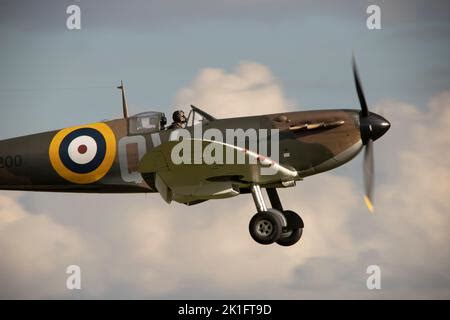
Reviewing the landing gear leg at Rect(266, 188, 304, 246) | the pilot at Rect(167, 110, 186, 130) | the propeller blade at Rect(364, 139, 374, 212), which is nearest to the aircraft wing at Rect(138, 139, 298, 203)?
the landing gear leg at Rect(266, 188, 304, 246)

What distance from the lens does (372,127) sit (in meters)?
14.6

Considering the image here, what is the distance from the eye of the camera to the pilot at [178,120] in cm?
1505

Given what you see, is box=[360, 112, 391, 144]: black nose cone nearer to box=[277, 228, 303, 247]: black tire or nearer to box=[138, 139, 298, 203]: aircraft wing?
box=[138, 139, 298, 203]: aircraft wing

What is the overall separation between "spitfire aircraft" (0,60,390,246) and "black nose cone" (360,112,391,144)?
0.05 feet

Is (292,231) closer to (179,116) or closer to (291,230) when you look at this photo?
(291,230)

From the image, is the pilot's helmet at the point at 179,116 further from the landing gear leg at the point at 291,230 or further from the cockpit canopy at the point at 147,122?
the landing gear leg at the point at 291,230

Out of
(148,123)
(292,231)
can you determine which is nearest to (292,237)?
(292,231)

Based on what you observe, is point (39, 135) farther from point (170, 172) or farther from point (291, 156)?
point (291, 156)

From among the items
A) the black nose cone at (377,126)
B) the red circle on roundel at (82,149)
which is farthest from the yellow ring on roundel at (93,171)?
the black nose cone at (377,126)

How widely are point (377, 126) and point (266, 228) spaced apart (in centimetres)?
222

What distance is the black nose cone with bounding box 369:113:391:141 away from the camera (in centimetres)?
1459

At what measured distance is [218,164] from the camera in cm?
1426

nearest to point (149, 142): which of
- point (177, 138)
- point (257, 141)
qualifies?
point (177, 138)
